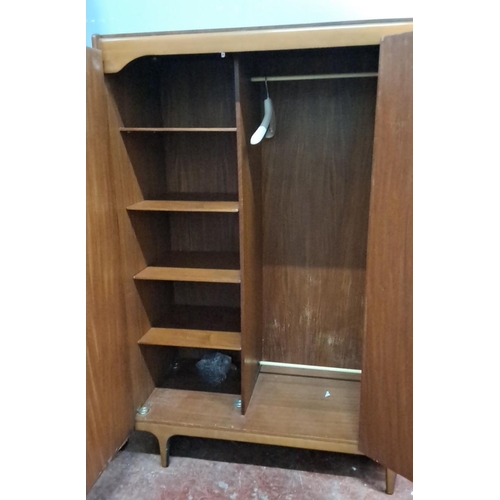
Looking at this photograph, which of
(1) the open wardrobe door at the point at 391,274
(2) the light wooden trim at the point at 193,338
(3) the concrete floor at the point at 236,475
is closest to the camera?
(1) the open wardrobe door at the point at 391,274

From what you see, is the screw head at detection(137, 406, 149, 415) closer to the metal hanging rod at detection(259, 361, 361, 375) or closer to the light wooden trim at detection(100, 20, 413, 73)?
the metal hanging rod at detection(259, 361, 361, 375)

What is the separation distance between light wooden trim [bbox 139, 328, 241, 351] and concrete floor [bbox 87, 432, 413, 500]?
423mm

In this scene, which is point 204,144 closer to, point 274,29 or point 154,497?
point 274,29

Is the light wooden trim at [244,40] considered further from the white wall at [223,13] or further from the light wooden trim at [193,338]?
the light wooden trim at [193,338]

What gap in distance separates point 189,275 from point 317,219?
53 cm

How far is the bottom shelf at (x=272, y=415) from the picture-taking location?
1478mm

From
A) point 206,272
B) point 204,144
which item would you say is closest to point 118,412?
point 206,272

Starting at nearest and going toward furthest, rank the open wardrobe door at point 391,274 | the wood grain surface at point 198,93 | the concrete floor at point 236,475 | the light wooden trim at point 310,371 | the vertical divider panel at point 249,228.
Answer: the open wardrobe door at point 391,274
the vertical divider panel at point 249,228
the concrete floor at point 236,475
the wood grain surface at point 198,93
the light wooden trim at point 310,371

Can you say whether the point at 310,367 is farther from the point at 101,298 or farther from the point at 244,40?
the point at 244,40

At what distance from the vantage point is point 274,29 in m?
1.23

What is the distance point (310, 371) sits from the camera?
1826 mm

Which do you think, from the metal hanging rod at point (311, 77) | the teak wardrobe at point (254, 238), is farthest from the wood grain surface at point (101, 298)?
the metal hanging rod at point (311, 77)

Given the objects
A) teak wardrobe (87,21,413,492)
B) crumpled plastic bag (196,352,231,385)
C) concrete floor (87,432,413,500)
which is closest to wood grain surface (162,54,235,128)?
teak wardrobe (87,21,413,492)

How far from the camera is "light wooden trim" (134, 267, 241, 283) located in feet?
4.95
